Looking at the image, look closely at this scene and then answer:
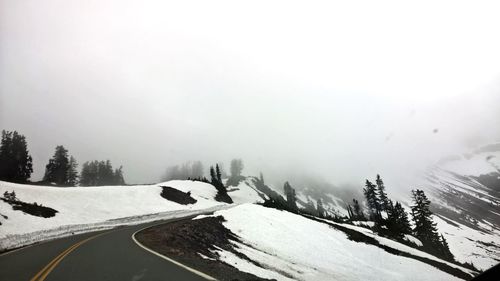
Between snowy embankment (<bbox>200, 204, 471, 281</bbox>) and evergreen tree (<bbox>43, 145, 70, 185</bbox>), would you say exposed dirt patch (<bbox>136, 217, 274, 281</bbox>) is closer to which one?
snowy embankment (<bbox>200, 204, 471, 281</bbox>)

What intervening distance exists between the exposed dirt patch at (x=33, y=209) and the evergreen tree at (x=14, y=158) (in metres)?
45.3

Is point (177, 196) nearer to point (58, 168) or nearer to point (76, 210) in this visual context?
point (76, 210)

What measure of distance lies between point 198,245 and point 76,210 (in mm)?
31651

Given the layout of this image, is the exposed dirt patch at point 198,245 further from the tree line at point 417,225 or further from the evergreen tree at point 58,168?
the evergreen tree at point 58,168

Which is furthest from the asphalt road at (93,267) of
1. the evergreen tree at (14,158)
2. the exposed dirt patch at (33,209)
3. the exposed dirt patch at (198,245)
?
the evergreen tree at (14,158)

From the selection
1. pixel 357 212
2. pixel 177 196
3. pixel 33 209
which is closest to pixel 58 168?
pixel 177 196

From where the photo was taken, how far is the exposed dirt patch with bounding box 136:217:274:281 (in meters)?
13.8

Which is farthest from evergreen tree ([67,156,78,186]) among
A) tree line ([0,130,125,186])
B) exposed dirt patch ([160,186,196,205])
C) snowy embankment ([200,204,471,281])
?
snowy embankment ([200,204,471,281])

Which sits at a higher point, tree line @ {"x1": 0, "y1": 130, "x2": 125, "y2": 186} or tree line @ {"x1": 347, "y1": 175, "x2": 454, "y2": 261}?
tree line @ {"x1": 0, "y1": 130, "x2": 125, "y2": 186}

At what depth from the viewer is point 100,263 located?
42.8 ft

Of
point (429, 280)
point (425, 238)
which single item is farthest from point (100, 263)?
point (425, 238)

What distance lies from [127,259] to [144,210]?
151 ft

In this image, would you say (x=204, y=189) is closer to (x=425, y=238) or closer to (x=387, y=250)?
(x=425, y=238)

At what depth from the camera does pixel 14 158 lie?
77000 millimetres
